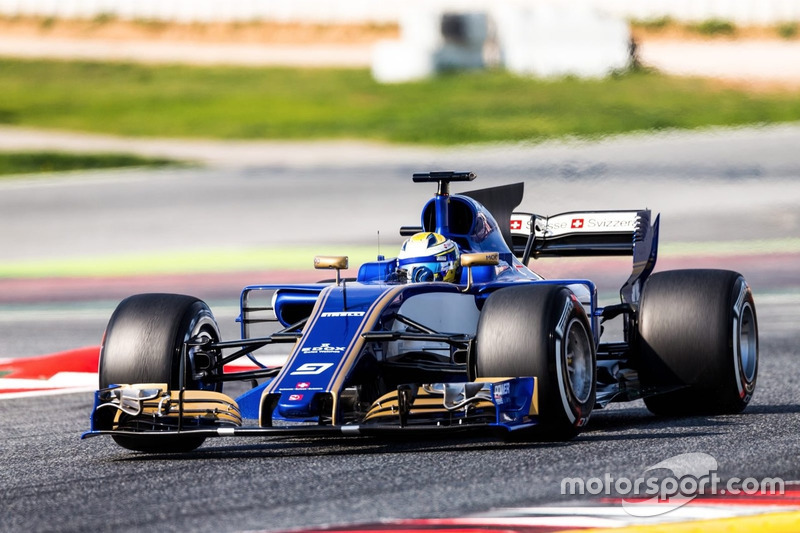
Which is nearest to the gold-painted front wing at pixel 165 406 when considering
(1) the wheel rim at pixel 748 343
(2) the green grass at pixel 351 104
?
(1) the wheel rim at pixel 748 343

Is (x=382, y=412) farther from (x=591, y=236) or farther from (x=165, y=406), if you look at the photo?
(x=591, y=236)

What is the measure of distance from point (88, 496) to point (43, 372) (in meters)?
5.69

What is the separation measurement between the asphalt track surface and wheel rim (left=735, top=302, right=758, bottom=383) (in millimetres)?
298

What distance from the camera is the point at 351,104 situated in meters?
40.9

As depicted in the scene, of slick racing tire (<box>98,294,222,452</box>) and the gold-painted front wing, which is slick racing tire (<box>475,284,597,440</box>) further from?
slick racing tire (<box>98,294,222,452</box>)

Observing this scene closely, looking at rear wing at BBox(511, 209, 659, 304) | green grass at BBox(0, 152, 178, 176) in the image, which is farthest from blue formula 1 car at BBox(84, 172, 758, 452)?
green grass at BBox(0, 152, 178, 176)

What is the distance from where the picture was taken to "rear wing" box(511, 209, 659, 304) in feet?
32.9

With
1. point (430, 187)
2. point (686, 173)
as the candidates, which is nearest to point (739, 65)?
point (686, 173)

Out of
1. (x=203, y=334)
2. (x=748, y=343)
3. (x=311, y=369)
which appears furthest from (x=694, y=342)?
(x=203, y=334)

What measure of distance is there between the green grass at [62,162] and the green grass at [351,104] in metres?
4.12

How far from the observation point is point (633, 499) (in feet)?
19.7

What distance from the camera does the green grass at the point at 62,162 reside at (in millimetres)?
34156

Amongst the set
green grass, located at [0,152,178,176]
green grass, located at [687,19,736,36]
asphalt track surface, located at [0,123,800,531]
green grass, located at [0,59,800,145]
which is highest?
green grass, located at [687,19,736,36]

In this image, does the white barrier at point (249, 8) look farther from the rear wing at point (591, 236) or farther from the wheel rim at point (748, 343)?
the wheel rim at point (748, 343)
